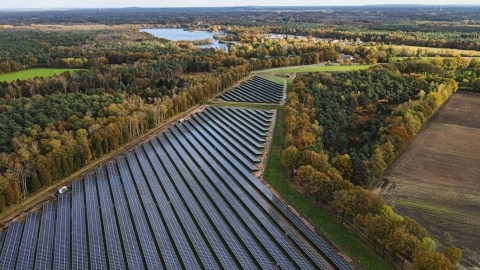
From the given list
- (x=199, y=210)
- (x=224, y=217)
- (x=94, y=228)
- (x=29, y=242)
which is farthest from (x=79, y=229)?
(x=224, y=217)

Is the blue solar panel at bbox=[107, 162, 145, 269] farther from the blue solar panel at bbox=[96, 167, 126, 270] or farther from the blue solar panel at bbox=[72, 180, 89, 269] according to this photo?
the blue solar panel at bbox=[72, 180, 89, 269]

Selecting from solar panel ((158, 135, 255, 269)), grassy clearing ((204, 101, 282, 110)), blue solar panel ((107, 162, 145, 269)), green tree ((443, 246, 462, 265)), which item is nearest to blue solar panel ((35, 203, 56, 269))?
blue solar panel ((107, 162, 145, 269))

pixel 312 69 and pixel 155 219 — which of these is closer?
pixel 155 219

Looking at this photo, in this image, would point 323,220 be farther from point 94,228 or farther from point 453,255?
point 94,228

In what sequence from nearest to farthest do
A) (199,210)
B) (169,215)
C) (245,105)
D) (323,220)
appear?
(323,220) → (169,215) → (199,210) → (245,105)

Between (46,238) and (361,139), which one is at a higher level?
(361,139)

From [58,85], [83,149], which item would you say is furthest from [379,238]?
[58,85]

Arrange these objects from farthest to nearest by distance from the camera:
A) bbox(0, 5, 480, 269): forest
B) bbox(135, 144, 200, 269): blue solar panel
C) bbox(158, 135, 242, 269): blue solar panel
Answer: bbox(0, 5, 480, 269): forest
bbox(158, 135, 242, 269): blue solar panel
bbox(135, 144, 200, 269): blue solar panel
